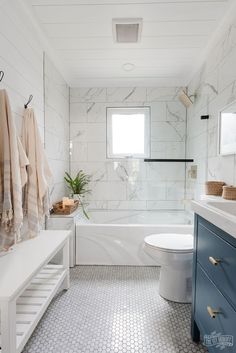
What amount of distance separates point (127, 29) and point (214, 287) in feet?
6.79

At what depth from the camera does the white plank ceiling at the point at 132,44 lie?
1.75 m

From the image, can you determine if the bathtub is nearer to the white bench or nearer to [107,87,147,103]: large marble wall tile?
the white bench

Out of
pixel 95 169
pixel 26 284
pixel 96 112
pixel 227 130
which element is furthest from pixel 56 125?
pixel 26 284

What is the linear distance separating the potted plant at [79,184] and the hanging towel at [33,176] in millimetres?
1144

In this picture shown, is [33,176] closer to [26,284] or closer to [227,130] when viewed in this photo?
[26,284]

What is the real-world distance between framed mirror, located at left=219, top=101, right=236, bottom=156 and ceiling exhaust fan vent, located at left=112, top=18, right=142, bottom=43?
1024mm

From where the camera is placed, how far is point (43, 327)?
1.55 m

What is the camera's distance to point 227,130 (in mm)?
1910

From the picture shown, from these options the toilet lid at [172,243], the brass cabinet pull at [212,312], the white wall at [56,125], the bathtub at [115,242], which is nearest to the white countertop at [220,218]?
the brass cabinet pull at [212,312]

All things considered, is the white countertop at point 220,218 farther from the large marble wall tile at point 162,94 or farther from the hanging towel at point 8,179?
the large marble wall tile at point 162,94

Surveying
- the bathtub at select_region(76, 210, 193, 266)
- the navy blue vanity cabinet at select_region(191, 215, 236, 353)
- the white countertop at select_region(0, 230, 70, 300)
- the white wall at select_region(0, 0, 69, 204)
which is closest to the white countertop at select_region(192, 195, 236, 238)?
the navy blue vanity cabinet at select_region(191, 215, 236, 353)

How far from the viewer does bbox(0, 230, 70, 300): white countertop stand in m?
1.11

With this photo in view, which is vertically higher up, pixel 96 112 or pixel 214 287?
pixel 96 112

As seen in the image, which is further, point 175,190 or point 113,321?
point 175,190
